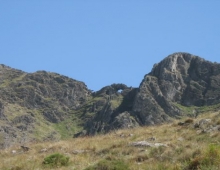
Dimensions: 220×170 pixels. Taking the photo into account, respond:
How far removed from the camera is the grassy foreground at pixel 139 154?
10.6 metres

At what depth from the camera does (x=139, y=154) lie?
12.8 m

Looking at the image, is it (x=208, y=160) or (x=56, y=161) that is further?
(x=56, y=161)

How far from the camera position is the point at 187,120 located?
61.5 feet

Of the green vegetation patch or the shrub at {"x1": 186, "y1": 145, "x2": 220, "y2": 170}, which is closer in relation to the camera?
the shrub at {"x1": 186, "y1": 145, "x2": 220, "y2": 170}

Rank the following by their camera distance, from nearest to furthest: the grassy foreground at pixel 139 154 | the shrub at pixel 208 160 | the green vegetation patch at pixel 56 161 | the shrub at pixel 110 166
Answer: the shrub at pixel 208 160 → the grassy foreground at pixel 139 154 → the shrub at pixel 110 166 → the green vegetation patch at pixel 56 161

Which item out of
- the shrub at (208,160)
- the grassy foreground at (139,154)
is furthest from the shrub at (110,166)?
the shrub at (208,160)

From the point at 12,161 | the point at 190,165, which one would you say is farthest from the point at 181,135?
the point at 12,161

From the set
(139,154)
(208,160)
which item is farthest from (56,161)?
(208,160)

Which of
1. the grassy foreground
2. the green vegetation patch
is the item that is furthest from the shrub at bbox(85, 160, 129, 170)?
the green vegetation patch

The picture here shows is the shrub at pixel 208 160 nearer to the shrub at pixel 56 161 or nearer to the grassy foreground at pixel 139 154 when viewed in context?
the grassy foreground at pixel 139 154

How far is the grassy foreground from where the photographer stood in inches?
416

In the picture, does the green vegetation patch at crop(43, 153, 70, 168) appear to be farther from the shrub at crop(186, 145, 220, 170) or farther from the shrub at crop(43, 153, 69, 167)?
the shrub at crop(186, 145, 220, 170)

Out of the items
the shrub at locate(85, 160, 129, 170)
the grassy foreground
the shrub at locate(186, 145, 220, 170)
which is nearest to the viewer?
the shrub at locate(186, 145, 220, 170)

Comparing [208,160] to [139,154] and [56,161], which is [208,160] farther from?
[56,161]
